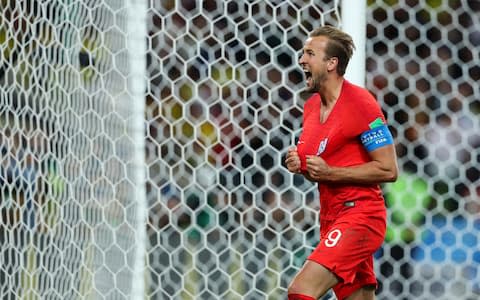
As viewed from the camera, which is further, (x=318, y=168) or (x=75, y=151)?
(x=75, y=151)

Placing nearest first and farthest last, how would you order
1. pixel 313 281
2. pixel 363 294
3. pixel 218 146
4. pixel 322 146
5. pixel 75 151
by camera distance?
1. pixel 313 281
2. pixel 322 146
3. pixel 363 294
4. pixel 75 151
5. pixel 218 146

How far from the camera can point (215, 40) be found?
15.3 feet

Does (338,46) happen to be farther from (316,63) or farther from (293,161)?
(293,161)

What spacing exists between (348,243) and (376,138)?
0.31 metres

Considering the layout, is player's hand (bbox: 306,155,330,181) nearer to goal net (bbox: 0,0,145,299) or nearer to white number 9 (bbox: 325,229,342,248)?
white number 9 (bbox: 325,229,342,248)

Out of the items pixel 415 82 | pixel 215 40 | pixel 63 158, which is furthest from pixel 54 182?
pixel 415 82

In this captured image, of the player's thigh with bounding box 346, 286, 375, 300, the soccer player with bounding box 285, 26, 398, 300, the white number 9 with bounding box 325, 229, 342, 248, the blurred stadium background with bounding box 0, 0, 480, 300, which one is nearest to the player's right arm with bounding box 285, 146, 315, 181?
the soccer player with bounding box 285, 26, 398, 300

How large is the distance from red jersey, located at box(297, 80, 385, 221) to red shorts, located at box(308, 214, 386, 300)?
1.2 inches

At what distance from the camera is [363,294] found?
3.32m

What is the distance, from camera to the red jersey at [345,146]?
3180mm

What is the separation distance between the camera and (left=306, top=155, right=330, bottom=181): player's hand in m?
3.11

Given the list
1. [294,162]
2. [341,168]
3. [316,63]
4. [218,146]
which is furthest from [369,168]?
[218,146]

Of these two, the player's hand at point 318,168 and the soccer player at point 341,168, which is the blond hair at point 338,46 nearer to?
the soccer player at point 341,168

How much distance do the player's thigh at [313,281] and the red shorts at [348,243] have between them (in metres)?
0.02
